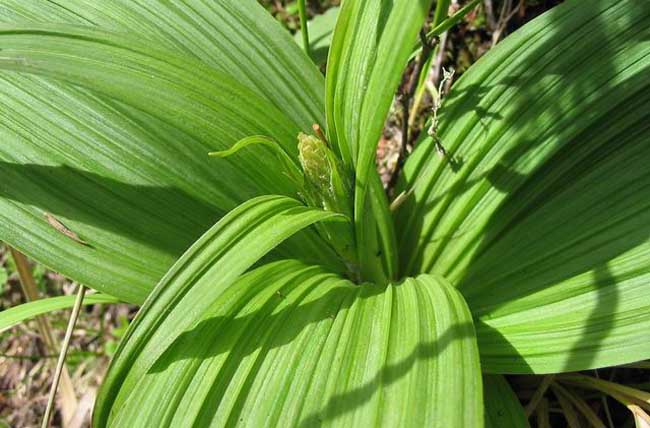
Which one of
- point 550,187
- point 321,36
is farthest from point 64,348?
point 321,36

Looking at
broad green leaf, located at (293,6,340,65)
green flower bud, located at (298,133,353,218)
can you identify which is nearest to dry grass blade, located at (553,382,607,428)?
green flower bud, located at (298,133,353,218)

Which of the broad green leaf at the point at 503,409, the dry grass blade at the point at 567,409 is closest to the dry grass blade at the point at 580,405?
the dry grass blade at the point at 567,409

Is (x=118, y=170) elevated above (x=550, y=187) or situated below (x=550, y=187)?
above

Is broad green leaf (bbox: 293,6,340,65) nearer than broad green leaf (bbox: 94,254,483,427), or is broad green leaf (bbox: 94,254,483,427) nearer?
broad green leaf (bbox: 94,254,483,427)

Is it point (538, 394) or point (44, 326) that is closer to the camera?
point (538, 394)

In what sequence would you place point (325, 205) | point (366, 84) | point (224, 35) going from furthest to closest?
point (224, 35) → point (325, 205) → point (366, 84)

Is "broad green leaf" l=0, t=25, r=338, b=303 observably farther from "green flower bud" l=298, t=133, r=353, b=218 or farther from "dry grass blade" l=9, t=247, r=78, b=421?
"dry grass blade" l=9, t=247, r=78, b=421

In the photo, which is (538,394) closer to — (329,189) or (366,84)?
(329,189)

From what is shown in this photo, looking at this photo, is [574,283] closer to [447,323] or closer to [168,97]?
[447,323]
